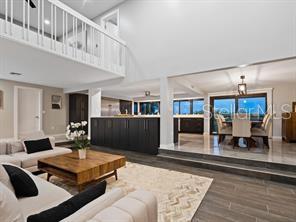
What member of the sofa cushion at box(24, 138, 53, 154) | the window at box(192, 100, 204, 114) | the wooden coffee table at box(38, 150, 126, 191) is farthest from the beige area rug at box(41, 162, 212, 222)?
the window at box(192, 100, 204, 114)

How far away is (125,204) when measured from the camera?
96 centimetres

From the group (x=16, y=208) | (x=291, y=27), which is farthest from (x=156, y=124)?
(x=16, y=208)

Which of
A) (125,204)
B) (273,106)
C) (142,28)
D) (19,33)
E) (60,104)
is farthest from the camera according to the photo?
(60,104)

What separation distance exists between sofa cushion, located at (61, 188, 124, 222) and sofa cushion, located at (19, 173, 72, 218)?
29.5 inches

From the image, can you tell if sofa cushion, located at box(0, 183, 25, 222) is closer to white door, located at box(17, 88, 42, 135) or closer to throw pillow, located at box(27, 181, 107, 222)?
throw pillow, located at box(27, 181, 107, 222)

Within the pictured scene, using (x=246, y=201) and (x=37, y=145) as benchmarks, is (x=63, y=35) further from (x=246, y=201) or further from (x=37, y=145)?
(x=246, y=201)

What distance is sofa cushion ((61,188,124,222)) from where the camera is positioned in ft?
2.72

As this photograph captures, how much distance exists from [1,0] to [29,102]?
354 centimetres

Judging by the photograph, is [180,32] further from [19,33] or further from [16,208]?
[16,208]

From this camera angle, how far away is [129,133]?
5.31 m

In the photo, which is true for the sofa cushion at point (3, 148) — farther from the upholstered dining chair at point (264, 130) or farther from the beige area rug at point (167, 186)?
the upholstered dining chair at point (264, 130)

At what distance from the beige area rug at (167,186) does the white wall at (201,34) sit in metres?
2.68

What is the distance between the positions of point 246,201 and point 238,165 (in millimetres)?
1339

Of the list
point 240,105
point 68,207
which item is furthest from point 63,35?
point 240,105
